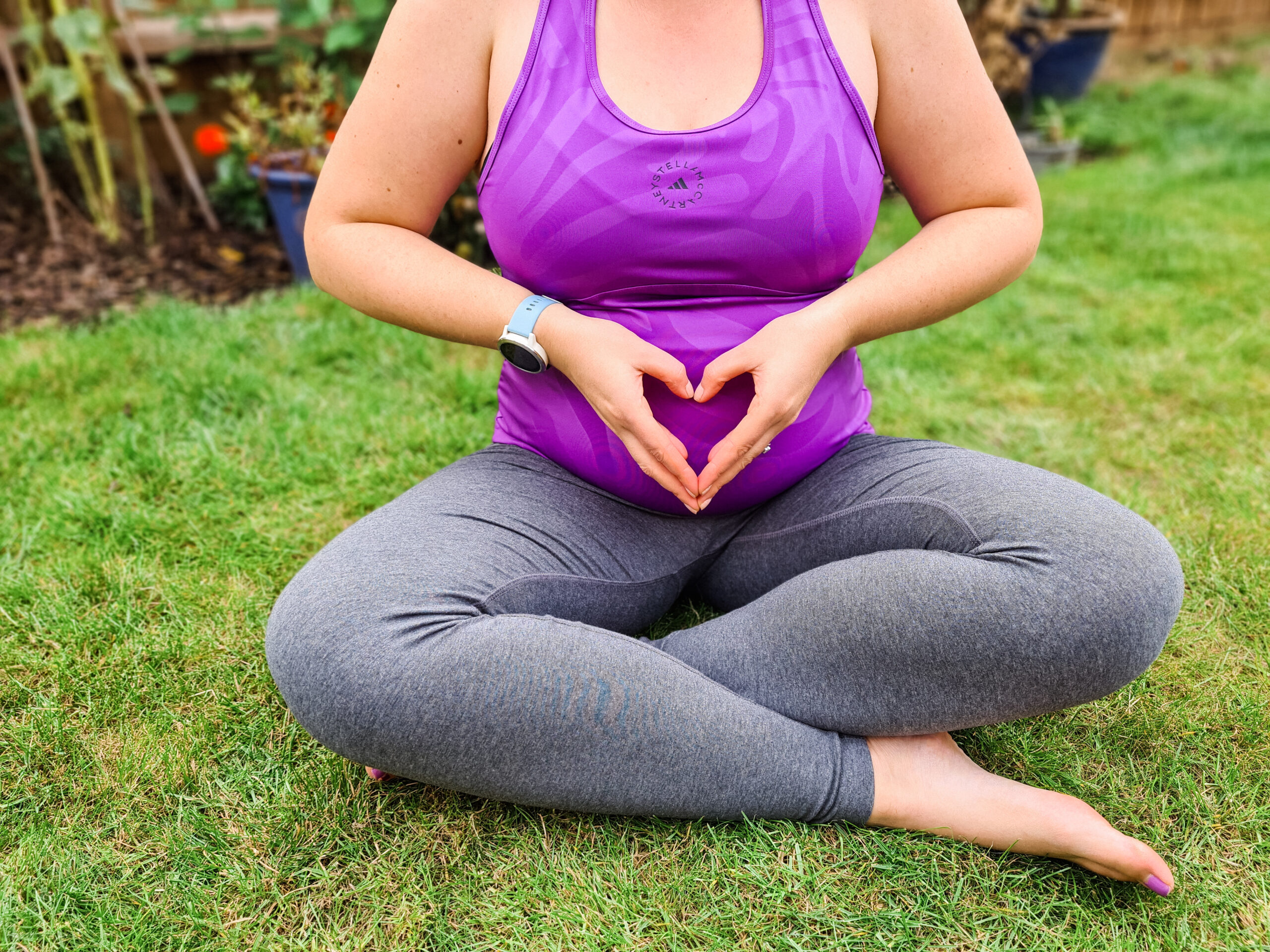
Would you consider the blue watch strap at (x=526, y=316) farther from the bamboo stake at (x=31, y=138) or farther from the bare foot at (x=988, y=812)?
the bamboo stake at (x=31, y=138)

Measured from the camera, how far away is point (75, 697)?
1445 millimetres

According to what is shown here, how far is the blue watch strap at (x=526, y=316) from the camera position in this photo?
4.27ft

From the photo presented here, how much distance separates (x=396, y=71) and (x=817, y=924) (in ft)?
4.17

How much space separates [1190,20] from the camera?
8.27 meters

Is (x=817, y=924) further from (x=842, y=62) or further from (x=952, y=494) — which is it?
(x=842, y=62)

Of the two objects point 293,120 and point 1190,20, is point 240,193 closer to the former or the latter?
point 293,120

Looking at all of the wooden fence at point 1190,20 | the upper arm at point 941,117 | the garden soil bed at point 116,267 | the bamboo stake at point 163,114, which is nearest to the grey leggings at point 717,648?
the upper arm at point 941,117

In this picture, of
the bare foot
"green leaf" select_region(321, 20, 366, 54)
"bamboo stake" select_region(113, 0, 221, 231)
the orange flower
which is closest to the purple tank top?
the bare foot

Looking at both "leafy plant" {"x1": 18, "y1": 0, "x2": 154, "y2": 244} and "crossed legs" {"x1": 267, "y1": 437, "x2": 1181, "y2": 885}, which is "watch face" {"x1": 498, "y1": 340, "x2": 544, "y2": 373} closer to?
"crossed legs" {"x1": 267, "y1": 437, "x2": 1181, "y2": 885}

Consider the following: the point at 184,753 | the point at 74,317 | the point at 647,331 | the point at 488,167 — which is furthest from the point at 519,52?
the point at 74,317

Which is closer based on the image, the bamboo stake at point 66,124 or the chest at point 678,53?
the chest at point 678,53

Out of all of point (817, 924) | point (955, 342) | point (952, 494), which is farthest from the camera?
point (955, 342)

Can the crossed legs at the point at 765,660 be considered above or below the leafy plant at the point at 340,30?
below

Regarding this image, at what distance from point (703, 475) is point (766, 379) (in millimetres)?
153
